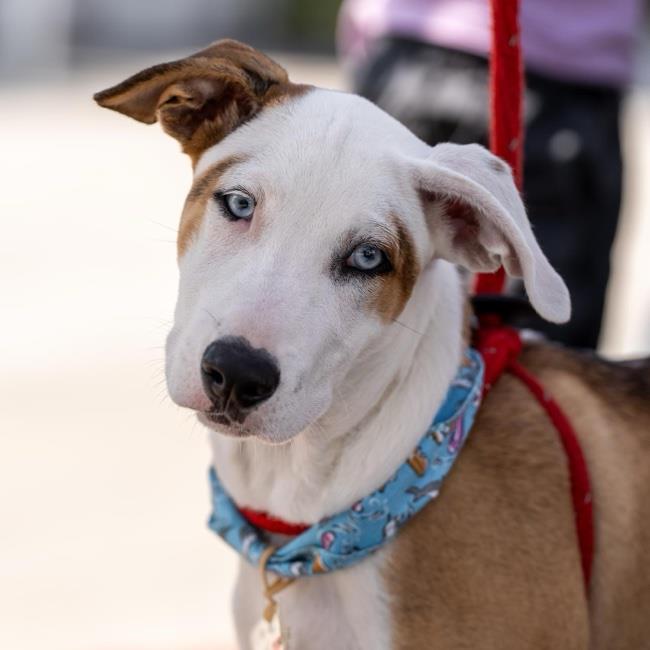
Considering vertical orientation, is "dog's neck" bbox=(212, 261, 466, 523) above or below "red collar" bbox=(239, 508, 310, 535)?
above

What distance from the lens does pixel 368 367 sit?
3.20 m

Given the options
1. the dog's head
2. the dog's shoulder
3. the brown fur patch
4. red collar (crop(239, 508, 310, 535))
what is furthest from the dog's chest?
the dog's shoulder

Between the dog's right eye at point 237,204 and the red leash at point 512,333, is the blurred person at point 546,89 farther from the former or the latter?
the dog's right eye at point 237,204

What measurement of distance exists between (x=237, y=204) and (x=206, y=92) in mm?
385

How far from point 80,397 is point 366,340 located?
493 centimetres

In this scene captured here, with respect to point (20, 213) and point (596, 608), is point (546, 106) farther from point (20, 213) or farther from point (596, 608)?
point (20, 213)

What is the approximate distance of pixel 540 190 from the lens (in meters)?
4.93

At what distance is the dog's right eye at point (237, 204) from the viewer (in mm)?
2996

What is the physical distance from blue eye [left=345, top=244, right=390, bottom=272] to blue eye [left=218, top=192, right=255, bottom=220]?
265mm

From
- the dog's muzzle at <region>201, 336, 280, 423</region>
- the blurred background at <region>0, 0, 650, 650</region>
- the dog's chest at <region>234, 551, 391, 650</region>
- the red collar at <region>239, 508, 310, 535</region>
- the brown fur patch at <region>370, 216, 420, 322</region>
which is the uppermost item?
the brown fur patch at <region>370, 216, 420, 322</region>

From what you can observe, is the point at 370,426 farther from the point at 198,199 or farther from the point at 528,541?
the point at 198,199

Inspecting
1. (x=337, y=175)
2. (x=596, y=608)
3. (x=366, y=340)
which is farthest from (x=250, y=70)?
(x=596, y=608)

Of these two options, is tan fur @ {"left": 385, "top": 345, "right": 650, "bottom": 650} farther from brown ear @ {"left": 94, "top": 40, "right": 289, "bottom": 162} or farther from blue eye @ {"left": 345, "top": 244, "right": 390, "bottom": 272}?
brown ear @ {"left": 94, "top": 40, "right": 289, "bottom": 162}

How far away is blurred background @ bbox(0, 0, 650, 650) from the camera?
219 inches
